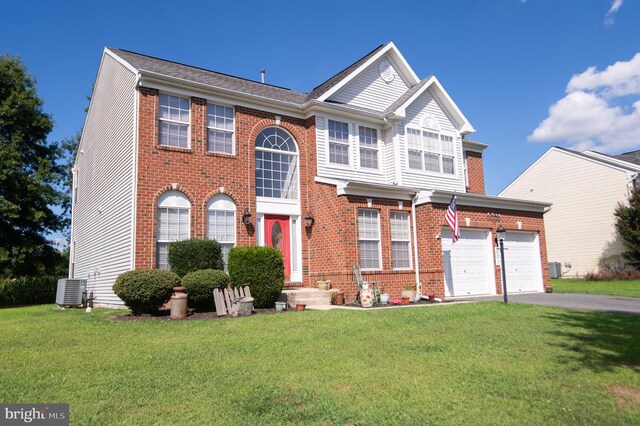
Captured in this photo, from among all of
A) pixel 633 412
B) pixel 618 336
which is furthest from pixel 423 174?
pixel 633 412

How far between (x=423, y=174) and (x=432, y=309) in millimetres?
7628

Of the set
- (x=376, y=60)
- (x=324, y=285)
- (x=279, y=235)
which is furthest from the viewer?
(x=376, y=60)

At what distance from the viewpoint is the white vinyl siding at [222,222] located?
13852 millimetres

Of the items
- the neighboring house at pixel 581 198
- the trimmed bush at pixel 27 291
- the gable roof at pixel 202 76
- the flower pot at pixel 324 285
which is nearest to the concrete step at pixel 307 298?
the flower pot at pixel 324 285

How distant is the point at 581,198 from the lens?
27719 millimetres

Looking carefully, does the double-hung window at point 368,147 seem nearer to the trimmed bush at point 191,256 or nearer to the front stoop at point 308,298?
the front stoop at point 308,298

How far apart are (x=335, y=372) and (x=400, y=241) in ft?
33.6

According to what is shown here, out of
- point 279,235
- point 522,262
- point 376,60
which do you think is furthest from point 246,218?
point 522,262

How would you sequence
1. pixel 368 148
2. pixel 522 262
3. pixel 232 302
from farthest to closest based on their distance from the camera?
pixel 522 262 → pixel 368 148 → pixel 232 302

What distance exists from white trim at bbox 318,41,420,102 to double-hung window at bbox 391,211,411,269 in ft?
16.5

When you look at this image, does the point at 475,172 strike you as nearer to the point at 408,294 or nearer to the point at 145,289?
the point at 408,294

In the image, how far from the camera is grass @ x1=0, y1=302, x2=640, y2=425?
13.5ft

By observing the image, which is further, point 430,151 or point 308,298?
point 430,151

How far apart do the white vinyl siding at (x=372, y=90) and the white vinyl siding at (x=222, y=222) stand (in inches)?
238
